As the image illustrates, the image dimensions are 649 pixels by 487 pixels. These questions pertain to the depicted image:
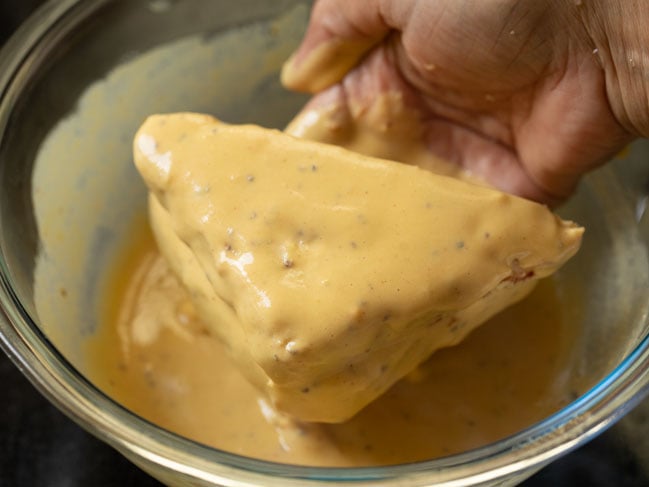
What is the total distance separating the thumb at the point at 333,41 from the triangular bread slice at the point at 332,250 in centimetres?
25

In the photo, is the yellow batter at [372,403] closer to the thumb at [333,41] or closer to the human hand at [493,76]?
the human hand at [493,76]

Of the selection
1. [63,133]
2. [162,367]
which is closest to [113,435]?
[162,367]

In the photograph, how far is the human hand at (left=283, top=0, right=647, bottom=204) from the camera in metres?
0.88

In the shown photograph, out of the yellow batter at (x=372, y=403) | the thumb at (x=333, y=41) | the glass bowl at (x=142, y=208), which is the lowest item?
the yellow batter at (x=372, y=403)

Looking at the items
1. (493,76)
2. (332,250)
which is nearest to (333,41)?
(493,76)

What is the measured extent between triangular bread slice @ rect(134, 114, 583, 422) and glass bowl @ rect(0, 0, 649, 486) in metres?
0.13

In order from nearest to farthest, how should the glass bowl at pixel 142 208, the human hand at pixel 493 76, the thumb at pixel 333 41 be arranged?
the glass bowl at pixel 142 208 → the human hand at pixel 493 76 → the thumb at pixel 333 41

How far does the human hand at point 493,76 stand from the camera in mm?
883

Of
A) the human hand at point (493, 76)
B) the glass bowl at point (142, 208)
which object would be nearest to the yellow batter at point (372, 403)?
the glass bowl at point (142, 208)

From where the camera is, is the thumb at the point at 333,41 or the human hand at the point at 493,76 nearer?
the human hand at the point at 493,76

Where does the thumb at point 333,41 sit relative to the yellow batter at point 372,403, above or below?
above

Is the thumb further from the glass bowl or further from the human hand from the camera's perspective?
the glass bowl

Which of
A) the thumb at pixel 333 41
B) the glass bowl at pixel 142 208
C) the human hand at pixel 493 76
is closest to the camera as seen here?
the glass bowl at pixel 142 208

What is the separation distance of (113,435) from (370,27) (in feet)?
1.94
